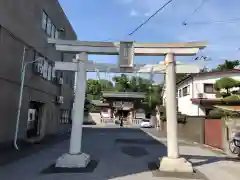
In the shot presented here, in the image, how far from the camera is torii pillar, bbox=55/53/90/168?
894cm

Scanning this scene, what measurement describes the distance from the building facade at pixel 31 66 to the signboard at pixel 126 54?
5.33m

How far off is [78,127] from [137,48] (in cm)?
344

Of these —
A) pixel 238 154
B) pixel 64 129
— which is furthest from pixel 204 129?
pixel 64 129

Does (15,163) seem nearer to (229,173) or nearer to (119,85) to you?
(229,173)

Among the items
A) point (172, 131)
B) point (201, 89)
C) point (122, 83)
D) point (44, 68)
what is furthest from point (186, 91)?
point (122, 83)

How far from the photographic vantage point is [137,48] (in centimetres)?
995

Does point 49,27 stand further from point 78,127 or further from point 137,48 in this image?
point 78,127

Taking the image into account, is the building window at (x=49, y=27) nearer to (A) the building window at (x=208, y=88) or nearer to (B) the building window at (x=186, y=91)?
(B) the building window at (x=186, y=91)

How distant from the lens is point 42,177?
7535 millimetres

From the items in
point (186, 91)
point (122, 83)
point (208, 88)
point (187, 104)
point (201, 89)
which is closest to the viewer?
point (201, 89)

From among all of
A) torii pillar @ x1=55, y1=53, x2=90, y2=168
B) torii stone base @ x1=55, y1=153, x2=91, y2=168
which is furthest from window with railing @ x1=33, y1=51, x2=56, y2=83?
torii stone base @ x1=55, y1=153, x2=91, y2=168

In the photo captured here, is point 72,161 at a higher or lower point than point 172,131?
lower

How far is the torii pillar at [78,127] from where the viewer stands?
8.94 m

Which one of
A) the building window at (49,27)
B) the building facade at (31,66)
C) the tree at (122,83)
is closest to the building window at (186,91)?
the building facade at (31,66)
